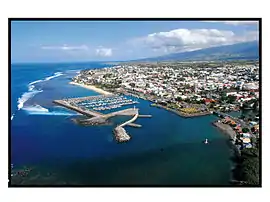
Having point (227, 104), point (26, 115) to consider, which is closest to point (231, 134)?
point (227, 104)

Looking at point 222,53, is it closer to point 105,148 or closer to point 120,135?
point 120,135

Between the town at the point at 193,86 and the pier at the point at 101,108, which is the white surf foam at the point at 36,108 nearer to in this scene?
the pier at the point at 101,108

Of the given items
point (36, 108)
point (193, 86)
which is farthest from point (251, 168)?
point (36, 108)

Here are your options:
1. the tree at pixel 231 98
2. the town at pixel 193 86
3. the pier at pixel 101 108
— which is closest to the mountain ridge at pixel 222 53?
the town at pixel 193 86

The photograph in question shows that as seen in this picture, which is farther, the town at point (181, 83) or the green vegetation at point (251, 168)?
the town at point (181, 83)

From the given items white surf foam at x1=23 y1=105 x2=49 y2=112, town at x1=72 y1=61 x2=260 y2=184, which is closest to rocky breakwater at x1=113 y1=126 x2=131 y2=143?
town at x1=72 y1=61 x2=260 y2=184

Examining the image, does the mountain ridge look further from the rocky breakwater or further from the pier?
the rocky breakwater

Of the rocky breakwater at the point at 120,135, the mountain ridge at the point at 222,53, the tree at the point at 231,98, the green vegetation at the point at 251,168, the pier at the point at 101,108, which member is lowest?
the green vegetation at the point at 251,168
